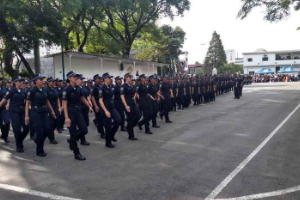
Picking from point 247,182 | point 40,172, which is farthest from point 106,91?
point 247,182

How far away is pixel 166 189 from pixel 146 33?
→ 3044 centimetres

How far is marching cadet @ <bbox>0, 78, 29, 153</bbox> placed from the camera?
7574mm

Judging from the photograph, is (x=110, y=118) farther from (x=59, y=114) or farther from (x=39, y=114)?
(x=59, y=114)

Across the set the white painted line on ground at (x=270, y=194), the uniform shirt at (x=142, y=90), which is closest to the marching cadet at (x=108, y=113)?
the uniform shirt at (x=142, y=90)

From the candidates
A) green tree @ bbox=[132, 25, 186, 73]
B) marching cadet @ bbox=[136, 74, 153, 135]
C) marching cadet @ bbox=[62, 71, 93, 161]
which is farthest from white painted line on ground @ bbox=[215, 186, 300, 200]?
green tree @ bbox=[132, 25, 186, 73]

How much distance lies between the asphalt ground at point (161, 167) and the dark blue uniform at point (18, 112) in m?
0.41

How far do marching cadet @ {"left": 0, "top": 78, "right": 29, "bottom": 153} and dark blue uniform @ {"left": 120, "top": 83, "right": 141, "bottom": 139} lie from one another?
277 centimetres

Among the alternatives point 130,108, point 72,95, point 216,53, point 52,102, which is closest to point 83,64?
point 52,102

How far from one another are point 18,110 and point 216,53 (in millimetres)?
71274

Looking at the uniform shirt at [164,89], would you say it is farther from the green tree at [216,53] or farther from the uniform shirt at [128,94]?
the green tree at [216,53]

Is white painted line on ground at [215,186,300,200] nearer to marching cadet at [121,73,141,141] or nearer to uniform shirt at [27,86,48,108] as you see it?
marching cadet at [121,73,141,141]

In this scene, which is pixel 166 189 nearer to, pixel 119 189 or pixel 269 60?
pixel 119 189

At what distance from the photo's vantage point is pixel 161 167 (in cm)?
582

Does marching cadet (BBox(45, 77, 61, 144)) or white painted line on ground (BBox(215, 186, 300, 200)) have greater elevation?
marching cadet (BBox(45, 77, 61, 144))
